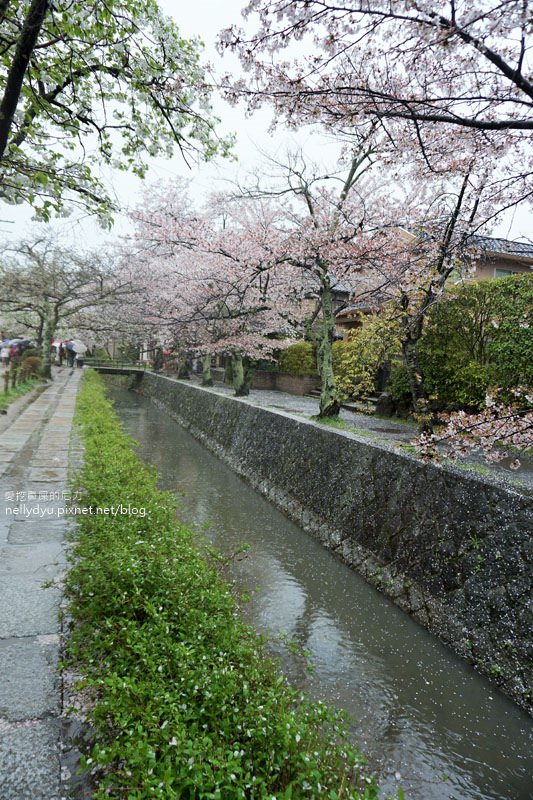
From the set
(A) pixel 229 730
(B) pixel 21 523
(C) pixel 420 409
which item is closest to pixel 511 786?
(A) pixel 229 730

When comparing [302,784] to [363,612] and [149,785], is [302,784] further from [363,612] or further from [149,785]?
[363,612]

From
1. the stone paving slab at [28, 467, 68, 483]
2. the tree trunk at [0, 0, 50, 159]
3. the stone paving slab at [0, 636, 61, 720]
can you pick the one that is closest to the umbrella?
the stone paving slab at [28, 467, 68, 483]

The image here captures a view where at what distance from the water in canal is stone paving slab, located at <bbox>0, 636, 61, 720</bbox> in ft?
6.61

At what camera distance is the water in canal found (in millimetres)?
3287

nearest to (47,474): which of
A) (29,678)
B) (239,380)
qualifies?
(29,678)

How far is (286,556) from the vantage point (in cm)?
686

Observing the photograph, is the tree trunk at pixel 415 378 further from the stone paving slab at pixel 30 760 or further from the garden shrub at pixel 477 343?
the stone paving slab at pixel 30 760

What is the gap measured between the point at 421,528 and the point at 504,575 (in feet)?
4.19

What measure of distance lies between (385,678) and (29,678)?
10.1 feet

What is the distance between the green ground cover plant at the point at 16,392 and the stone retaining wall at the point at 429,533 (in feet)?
29.4

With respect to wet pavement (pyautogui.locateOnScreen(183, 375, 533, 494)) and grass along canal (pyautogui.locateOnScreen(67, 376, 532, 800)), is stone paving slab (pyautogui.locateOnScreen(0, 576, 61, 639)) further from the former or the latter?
wet pavement (pyautogui.locateOnScreen(183, 375, 533, 494))

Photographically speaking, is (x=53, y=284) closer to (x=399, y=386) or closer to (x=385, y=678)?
(x=399, y=386)

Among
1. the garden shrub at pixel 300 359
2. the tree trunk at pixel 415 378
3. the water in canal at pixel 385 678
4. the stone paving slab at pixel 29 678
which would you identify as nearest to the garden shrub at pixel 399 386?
the tree trunk at pixel 415 378

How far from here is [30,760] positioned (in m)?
2.22
